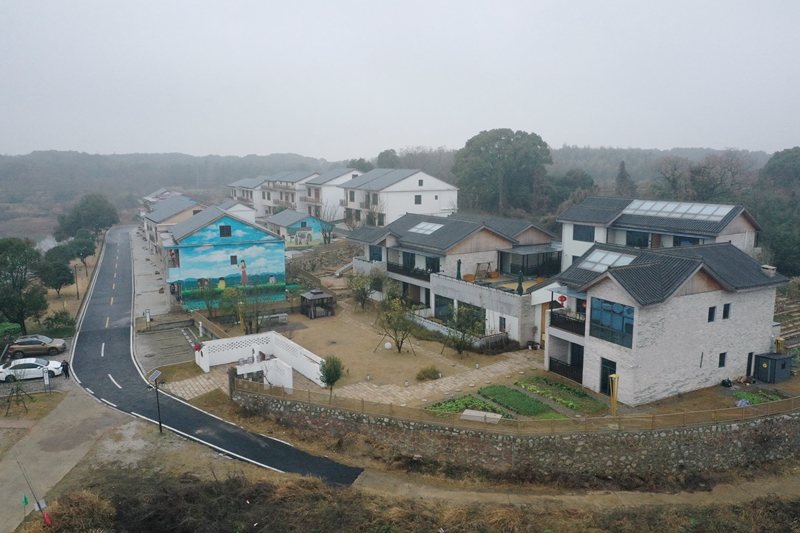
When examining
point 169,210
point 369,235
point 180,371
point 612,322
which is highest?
point 169,210

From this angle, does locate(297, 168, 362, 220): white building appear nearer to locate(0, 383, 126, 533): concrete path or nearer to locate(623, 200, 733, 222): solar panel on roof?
locate(623, 200, 733, 222): solar panel on roof

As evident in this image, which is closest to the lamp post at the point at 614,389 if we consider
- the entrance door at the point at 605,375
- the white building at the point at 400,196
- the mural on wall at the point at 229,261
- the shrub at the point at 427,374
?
the entrance door at the point at 605,375

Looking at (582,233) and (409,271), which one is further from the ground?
(582,233)

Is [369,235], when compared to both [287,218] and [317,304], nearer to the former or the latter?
[317,304]

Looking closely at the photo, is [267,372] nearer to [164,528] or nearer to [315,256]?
[164,528]

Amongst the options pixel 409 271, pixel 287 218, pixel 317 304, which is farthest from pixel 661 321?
pixel 287 218

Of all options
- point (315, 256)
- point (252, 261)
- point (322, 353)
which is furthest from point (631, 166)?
point (322, 353)
